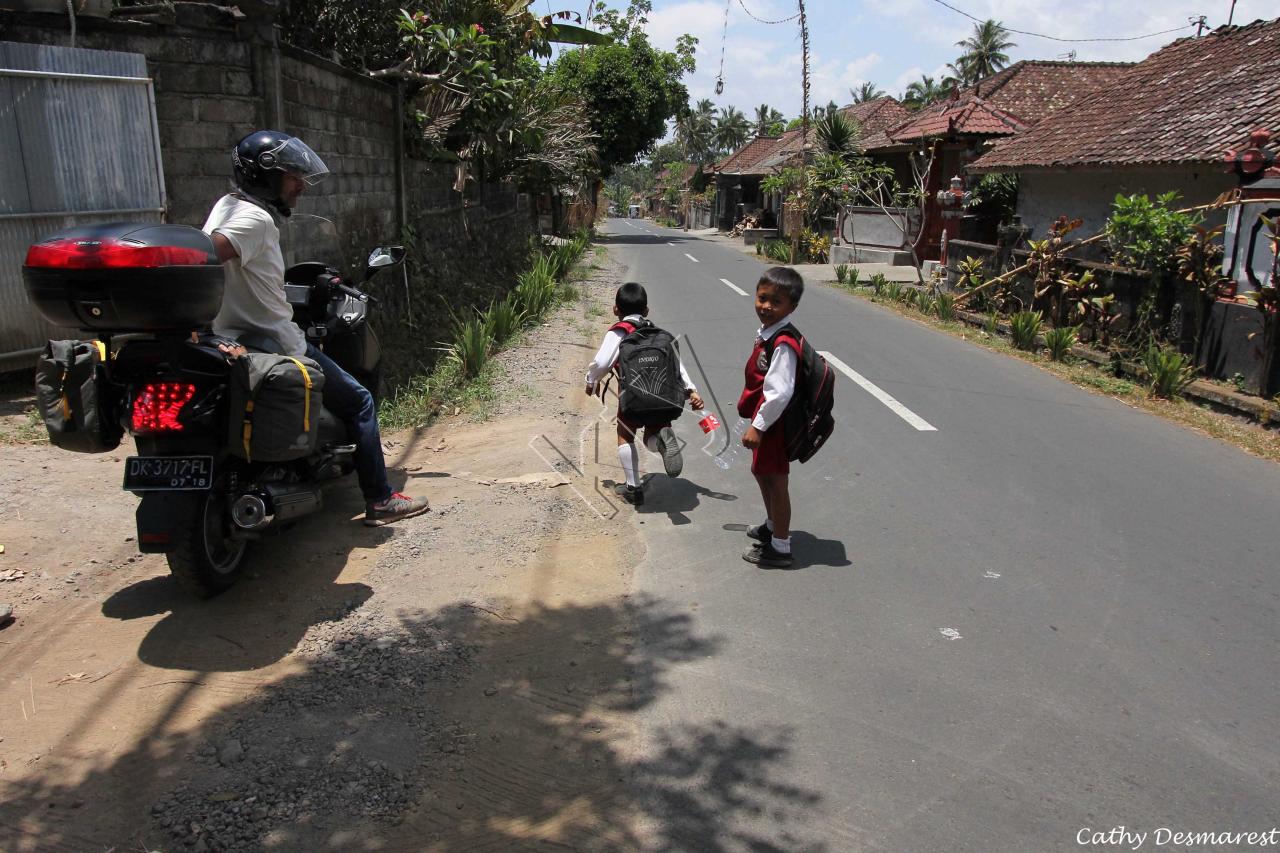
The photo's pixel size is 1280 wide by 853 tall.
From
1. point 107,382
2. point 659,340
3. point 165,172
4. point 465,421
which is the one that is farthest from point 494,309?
point 107,382

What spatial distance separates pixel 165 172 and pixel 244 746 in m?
5.14

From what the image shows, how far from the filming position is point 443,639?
149 inches

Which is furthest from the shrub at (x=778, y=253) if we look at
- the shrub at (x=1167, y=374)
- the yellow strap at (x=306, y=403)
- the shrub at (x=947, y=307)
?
the yellow strap at (x=306, y=403)

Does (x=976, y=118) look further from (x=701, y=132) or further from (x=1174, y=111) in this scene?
(x=701, y=132)

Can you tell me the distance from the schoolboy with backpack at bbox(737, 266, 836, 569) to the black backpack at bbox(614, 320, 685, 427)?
27.1 inches

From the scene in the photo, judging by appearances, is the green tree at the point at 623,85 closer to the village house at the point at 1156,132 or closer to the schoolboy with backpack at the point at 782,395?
the village house at the point at 1156,132

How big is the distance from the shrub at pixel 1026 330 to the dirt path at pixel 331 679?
27.1ft

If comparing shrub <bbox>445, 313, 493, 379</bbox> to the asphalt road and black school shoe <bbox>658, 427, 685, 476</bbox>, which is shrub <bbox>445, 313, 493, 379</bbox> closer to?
the asphalt road

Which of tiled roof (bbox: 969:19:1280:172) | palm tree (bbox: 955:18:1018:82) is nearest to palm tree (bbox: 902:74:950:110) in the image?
palm tree (bbox: 955:18:1018:82)

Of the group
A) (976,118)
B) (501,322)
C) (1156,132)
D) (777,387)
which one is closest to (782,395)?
(777,387)

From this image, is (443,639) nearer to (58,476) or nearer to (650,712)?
(650,712)

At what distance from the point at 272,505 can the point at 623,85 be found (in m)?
36.7

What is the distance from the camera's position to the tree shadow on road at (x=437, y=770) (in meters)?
2.60

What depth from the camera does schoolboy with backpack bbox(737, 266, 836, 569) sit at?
4.31 metres
